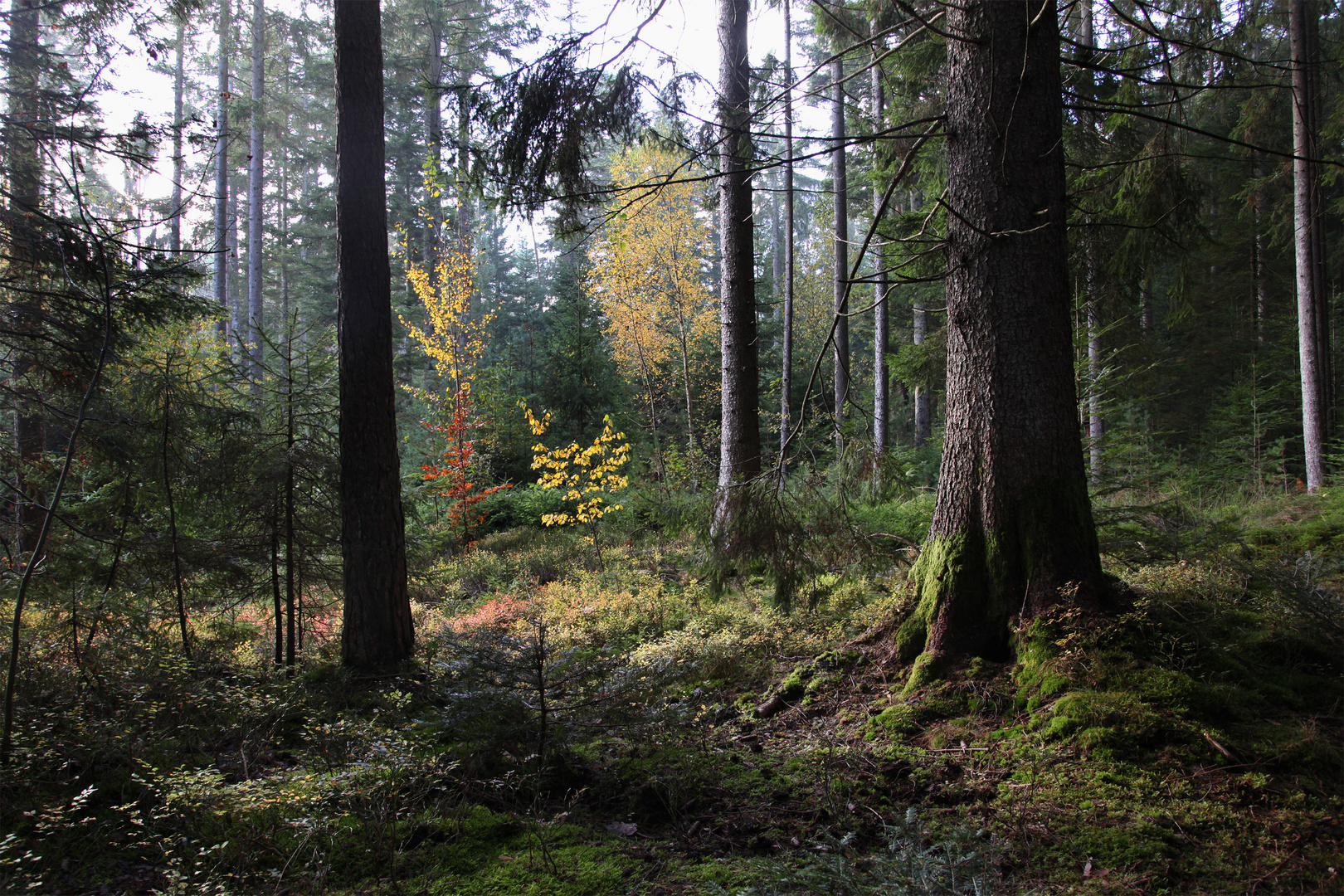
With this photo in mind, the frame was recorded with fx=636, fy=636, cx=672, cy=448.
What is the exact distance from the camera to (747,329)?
7.29 meters

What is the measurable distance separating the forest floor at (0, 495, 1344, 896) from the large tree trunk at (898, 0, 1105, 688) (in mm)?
349

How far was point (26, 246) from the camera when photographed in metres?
5.54

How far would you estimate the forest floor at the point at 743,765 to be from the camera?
7.30ft

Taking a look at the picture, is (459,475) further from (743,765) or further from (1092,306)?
(1092,306)

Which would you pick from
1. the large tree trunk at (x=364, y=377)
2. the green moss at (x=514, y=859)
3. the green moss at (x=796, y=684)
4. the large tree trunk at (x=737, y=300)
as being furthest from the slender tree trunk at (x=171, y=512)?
the large tree trunk at (x=737, y=300)

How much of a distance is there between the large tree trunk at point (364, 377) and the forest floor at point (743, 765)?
51cm

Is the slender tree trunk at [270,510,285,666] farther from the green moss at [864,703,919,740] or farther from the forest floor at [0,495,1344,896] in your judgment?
the green moss at [864,703,919,740]

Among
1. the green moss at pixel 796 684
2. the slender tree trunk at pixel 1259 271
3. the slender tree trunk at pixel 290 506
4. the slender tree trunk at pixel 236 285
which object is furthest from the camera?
the slender tree trunk at pixel 236 285

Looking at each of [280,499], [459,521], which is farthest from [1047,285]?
[459,521]

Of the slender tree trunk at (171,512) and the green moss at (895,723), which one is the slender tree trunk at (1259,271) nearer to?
the green moss at (895,723)

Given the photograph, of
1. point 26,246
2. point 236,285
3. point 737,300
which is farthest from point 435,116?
point 737,300

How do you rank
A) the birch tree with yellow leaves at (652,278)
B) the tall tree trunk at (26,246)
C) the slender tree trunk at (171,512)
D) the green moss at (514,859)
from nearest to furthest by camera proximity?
the green moss at (514,859) < the tall tree trunk at (26,246) < the slender tree trunk at (171,512) < the birch tree with yellow leaves at (652,278)

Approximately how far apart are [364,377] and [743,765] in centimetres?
407

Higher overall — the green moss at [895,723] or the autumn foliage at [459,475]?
the autumn foliage at [459,475]
